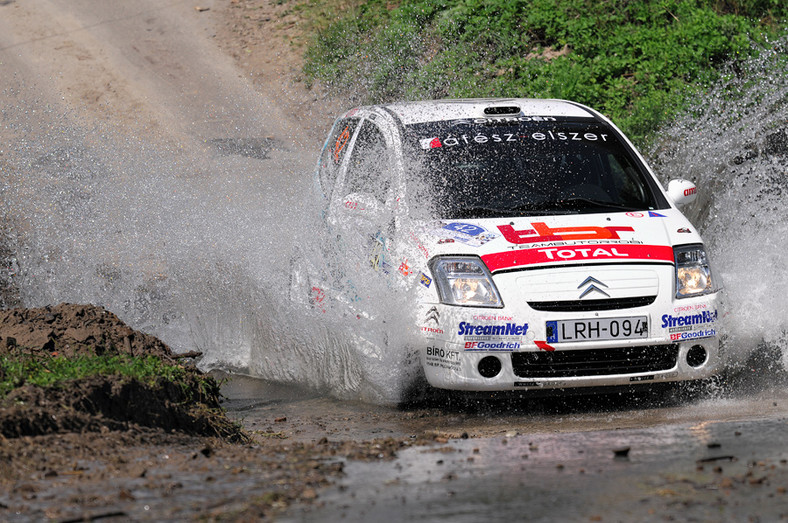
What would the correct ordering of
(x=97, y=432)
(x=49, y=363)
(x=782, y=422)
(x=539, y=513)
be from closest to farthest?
(x=539, y=513) < (x=97, y=432) < (x=782, y=422) < (x=49, y=363)

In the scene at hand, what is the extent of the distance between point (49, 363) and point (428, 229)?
238cm

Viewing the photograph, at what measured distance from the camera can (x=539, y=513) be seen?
377cm

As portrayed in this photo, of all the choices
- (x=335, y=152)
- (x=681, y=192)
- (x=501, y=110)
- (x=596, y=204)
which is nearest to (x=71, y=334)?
(x=335, y=152)

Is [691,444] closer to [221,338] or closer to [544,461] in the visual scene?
[544,461]

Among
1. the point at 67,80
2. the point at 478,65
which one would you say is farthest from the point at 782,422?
the point at 67,80

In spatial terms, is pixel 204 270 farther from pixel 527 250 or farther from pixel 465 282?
pixel 527 250

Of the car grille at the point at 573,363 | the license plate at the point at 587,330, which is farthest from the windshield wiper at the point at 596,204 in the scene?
the car grille at the point at 573,363

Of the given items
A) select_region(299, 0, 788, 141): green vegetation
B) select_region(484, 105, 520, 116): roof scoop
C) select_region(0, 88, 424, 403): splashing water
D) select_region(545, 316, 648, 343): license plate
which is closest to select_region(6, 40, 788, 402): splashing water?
select_region(0, 88, 424, 403): splashing water

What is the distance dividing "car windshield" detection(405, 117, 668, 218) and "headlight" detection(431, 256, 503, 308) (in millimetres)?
551

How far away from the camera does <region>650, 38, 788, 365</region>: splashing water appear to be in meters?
7.14

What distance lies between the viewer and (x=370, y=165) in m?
7.68

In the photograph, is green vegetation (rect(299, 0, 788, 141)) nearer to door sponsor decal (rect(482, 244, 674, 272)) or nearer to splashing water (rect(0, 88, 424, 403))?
splashing water (rect(0, 88, 424, 403))

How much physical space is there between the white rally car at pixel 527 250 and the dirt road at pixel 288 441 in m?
0.37

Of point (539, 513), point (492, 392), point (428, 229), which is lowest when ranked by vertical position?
point (539, 513)
